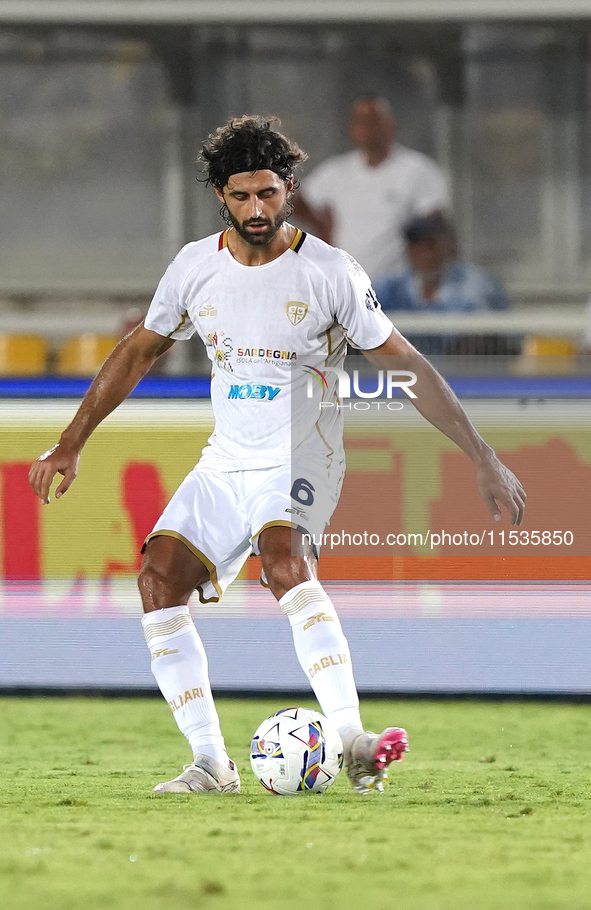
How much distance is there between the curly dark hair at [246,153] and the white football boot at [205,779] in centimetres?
162

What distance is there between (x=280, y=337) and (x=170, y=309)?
1.23 feet

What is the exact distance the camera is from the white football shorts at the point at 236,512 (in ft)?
12.6

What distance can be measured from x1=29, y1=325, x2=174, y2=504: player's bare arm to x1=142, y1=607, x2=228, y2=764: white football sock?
55cm

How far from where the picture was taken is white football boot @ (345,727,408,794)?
3.41 metres

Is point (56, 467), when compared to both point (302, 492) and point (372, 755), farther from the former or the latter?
point (372, 755)

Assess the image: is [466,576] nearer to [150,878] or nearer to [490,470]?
[490,470]

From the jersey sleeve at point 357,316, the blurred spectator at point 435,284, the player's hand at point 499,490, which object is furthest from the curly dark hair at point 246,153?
the blurred spectator at point 435,284

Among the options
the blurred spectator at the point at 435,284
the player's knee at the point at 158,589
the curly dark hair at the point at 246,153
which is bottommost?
the player's knee at the point at 158,589

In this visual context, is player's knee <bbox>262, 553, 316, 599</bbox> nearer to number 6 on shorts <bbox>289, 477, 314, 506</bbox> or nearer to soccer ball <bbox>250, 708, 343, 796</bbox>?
number 6 on shorts <bbox>289, 477, 314, 506</bbox>

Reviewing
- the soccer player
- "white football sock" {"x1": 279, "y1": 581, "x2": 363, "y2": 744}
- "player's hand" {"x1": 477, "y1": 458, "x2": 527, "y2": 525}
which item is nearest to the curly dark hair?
the soccer player

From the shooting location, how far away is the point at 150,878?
2502mm

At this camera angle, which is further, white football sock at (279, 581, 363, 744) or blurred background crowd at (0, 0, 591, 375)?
blurred background crowd at (0, 0, 591, 375)

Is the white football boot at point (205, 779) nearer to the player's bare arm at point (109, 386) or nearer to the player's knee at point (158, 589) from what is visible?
the player's knee at point (158, 589)

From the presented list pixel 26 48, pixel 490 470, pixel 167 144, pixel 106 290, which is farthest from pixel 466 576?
pixel 26 48
